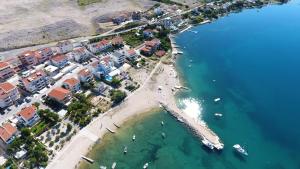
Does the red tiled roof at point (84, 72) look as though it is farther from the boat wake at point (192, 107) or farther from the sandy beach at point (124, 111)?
the boat wake at point (192, 107)

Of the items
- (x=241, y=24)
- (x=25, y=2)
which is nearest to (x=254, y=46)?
(x=241, y=24)

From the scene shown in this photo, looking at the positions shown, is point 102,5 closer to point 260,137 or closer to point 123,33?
point 123,33

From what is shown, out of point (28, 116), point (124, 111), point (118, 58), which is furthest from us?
point (118, 58)

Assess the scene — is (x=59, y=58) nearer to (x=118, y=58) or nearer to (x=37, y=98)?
(x=37, y=98)

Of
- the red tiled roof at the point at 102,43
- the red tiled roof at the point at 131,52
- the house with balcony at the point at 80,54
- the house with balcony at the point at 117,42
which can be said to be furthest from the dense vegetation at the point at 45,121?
the house with balcony at the point at 117,42

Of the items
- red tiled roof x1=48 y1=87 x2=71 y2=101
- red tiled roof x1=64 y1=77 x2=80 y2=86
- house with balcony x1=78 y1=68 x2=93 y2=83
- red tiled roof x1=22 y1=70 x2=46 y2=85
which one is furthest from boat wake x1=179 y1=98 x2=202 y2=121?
red tiled roof x1=22 y1=70 x2=46 y2=85

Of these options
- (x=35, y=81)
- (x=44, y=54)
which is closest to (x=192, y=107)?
(x=35, y=81)
